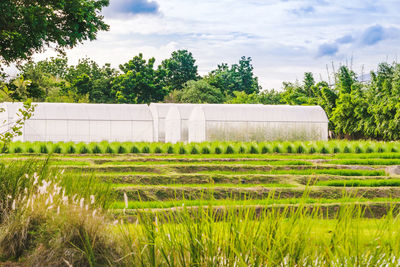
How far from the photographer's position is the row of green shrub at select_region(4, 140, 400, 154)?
20.0 meters

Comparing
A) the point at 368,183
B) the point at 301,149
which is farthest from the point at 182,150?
the point at 368,183

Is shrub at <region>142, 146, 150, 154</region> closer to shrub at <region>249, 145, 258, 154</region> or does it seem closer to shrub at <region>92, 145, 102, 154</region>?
shrub at <region>92, 145, 102, 154</region>

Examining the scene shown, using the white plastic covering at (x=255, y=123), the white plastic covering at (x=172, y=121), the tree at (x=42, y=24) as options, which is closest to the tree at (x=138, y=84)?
the white plastic covering at (x=172, y=121)

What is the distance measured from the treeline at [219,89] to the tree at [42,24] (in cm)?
113

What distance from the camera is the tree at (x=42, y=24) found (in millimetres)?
9555

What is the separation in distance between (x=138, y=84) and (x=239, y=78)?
1934cm

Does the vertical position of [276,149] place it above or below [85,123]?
below

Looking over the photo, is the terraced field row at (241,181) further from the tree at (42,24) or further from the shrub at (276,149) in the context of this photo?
the shrub at (276,149)

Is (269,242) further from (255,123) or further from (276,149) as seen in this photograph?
(255,123)

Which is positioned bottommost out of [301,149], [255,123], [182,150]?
[301,149]

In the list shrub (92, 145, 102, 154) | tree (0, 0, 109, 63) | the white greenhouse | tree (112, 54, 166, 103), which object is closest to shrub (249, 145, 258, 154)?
shrub (92, 145, 102, 154)

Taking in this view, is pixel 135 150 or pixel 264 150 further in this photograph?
pixel 264 150

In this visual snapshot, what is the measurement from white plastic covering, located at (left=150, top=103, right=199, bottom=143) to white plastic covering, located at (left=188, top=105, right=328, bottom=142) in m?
0.77

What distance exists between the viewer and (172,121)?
28156 millimetres
